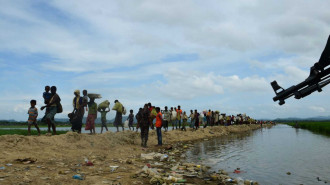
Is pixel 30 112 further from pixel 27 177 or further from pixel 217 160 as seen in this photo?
pixel 217 160

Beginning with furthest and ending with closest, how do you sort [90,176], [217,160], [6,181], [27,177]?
1. [217,160]
2. [90,176]
3. [27,177]
4. [6,181]

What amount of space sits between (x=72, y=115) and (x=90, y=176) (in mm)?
7511

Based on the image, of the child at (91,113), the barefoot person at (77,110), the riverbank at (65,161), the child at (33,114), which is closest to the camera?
the riverbank at (65,161)

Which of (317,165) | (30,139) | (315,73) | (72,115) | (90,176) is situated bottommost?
(317,165)

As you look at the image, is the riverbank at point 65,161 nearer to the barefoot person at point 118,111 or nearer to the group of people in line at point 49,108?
the group of people in line at point 49,108

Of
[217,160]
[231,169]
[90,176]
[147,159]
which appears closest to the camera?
[90,176]

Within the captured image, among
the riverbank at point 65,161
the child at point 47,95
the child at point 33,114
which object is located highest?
the child at point 47,95

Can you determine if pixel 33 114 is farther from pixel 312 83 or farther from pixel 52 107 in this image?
pixel 312 83

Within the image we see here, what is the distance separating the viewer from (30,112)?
36.7 feet

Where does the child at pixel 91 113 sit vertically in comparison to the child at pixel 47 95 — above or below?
below

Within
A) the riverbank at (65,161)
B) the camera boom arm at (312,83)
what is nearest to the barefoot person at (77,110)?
the riverbank at (65,161)

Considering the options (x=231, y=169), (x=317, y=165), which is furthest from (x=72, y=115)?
(x=317, y=165)

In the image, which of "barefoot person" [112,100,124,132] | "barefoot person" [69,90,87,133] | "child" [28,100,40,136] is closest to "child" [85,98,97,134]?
"barefoot person" [69,90,87,133]

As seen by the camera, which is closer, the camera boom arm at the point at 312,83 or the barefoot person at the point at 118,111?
the camera boom arm at the point at 312,83
